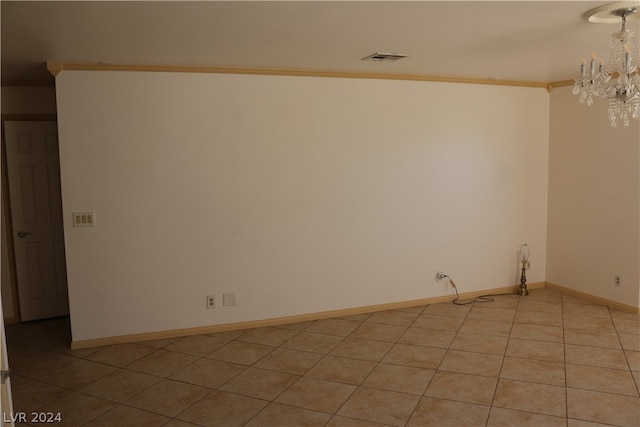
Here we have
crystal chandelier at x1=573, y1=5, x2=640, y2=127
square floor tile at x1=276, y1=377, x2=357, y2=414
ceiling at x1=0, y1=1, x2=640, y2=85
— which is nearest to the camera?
ceiling at x1=0, y1=1, x2=640, y2=85

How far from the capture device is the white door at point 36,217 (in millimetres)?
4902

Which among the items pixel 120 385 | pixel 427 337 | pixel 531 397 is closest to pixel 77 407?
pixel 120 385

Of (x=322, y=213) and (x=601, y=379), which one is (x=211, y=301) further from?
(x=601, y=379)

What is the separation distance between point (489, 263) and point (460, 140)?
1399mm

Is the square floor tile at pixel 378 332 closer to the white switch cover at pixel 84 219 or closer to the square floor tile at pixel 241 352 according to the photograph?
the square floor tile at pixel 241 352

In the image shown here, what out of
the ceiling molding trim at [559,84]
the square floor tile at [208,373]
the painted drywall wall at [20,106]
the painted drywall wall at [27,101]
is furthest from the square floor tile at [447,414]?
the painted drywall wall at [27,101]

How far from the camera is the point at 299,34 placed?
3188 mm

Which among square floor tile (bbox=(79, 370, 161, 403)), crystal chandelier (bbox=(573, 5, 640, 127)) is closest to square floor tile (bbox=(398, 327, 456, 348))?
square floor tile (bbox=(79, 370, 161, 403))

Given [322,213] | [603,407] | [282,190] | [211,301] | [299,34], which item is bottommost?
[603,407]

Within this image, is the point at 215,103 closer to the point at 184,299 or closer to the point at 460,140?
the point at 184,299

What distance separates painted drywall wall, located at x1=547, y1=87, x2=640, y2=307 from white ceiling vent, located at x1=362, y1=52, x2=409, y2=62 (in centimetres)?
243

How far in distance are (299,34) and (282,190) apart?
65.9 inches

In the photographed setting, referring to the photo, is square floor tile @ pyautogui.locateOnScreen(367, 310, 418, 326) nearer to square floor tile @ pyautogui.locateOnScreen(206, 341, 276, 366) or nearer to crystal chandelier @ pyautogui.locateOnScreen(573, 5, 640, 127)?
square floor tile @ pyautogui.locateOnScreen(206, 341, 276, 366)

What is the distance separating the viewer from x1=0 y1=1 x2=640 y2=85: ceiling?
2.62 m
